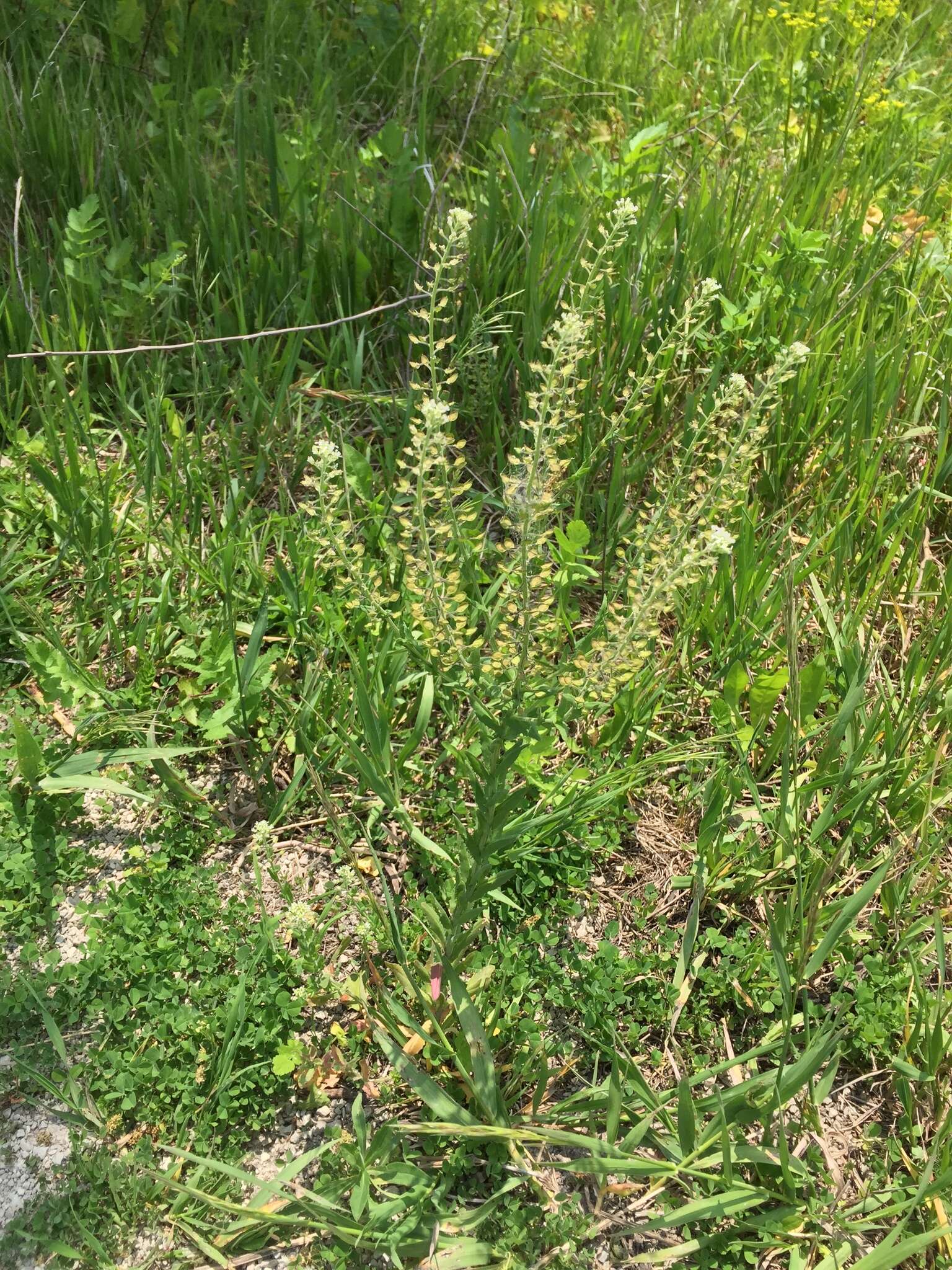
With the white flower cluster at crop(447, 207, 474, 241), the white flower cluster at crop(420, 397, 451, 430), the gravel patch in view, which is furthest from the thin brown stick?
the gravel patch

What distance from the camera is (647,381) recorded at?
2.01 m

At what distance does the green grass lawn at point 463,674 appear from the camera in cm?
154

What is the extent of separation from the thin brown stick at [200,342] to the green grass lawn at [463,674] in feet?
0.12

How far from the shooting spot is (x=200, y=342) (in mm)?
2270

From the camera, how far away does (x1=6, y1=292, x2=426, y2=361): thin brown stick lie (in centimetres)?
221

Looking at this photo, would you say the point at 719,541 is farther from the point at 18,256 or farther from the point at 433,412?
the point at 18,256

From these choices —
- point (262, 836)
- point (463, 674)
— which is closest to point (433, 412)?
point (463, 674)

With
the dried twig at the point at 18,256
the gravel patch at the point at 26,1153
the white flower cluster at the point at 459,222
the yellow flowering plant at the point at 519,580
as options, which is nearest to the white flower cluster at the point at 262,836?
the yellow flowering plant at the point at 519,580

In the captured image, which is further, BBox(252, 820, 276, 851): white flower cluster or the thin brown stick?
the thin brown stick

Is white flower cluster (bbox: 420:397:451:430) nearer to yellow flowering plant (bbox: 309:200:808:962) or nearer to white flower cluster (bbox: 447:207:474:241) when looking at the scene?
yellow flowering plant (bbox: 309:200:808:962)

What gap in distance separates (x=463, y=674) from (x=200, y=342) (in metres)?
1.18

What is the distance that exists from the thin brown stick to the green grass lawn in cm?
4

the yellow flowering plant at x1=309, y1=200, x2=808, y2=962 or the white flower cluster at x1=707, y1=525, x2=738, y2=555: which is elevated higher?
the white flower cluster at x1=707, y1=525, x2=738, y2=555

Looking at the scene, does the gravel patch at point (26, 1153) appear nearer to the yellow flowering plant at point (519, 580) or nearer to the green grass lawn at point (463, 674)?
the green grass lawn at point (463, 674)
